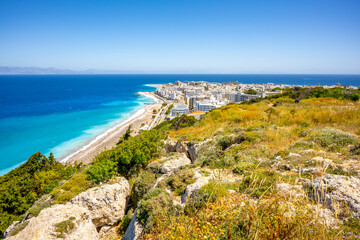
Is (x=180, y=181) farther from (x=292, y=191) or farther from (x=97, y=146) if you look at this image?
(x=97, y=146)

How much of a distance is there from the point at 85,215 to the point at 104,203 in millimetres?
1293

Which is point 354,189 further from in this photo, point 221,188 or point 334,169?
point 221,188

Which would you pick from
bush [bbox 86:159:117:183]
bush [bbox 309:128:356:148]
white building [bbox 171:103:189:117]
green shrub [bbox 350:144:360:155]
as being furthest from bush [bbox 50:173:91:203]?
A: white building [bbox 171:103:189:117]

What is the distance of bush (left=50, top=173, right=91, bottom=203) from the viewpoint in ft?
28.2

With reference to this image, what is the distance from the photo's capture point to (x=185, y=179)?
263 inches

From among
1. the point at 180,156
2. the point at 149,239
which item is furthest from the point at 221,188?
the point at 180,156

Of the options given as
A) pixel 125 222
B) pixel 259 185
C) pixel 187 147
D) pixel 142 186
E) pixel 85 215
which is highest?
pixel 259 185

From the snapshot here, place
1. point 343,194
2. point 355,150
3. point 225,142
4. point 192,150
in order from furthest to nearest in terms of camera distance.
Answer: point 192,150 < point 225,142 < point 355,150 < point 343,194

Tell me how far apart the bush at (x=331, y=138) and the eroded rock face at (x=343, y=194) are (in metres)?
3.59

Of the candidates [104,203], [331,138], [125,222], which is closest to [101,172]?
[104,203]

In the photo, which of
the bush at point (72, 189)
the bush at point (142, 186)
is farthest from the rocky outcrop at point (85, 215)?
the bush at point (142, 186)

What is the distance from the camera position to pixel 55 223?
647 cm

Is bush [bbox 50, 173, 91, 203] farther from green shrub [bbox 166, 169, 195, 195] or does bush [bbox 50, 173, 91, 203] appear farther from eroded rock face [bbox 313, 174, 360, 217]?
eroded rock face [bbox 313, 174, 360, 217]

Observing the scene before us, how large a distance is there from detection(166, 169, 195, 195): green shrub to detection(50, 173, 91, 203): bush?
5247mm
